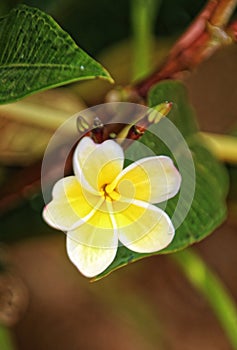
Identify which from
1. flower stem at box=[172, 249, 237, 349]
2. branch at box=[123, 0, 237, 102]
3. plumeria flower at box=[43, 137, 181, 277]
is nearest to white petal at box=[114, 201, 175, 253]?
Answer: plumeria flower at box=[43, 137, 181, 277]

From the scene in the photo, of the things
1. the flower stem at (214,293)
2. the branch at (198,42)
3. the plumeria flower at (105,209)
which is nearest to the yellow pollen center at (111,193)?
the plumeria flower at (105,209)

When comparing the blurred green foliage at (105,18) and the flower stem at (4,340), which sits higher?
the blurred green foliage at (105,18)

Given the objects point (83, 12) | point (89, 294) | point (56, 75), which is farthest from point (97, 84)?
point (56, 75)

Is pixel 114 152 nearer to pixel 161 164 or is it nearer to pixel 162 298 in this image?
pixel 161 164

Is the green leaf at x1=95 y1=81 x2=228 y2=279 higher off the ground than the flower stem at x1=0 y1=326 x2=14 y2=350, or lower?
higher

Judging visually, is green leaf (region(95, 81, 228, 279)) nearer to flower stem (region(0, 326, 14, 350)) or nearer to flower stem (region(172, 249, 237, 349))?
flower stem (region(172, 249, 237, 349))

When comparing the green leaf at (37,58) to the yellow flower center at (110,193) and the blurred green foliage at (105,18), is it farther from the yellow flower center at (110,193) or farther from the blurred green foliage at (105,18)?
the blurred green foliage at (105,18)
